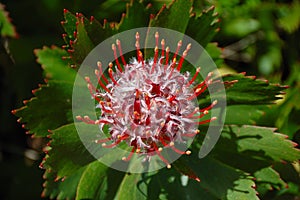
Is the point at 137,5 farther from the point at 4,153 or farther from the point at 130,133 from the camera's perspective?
the point at 4,153

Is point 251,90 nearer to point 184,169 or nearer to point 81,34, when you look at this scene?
point 184,169

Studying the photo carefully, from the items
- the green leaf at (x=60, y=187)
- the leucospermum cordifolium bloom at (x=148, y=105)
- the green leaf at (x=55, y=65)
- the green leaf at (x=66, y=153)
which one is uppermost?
the green leaf at (x=55, y=65)

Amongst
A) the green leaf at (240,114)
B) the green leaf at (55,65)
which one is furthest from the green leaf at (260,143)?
the green leaf at (55,65)

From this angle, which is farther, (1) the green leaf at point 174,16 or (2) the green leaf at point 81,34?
(1) the green leaf at point 174,16

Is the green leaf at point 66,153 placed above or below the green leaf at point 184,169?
above

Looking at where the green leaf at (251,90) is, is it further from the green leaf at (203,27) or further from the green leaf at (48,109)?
the green leaf at (48,109)

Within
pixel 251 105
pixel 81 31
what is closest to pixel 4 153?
pixel 81 31
